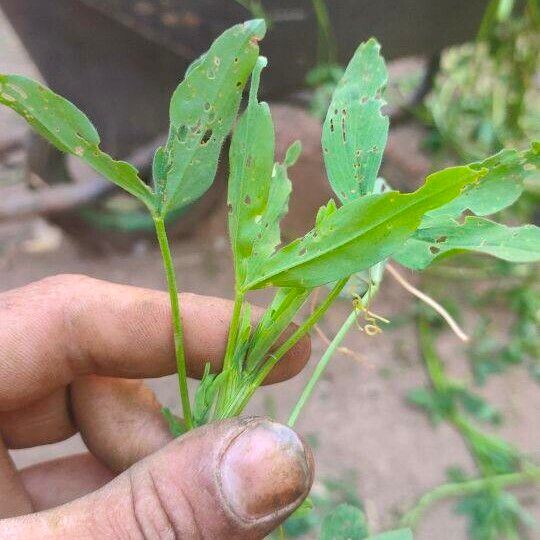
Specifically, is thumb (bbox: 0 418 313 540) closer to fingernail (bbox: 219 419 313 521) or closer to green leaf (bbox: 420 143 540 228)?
fingernail (bbox: 219 419 313 521)

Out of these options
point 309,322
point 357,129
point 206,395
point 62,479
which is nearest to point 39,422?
point 62,479

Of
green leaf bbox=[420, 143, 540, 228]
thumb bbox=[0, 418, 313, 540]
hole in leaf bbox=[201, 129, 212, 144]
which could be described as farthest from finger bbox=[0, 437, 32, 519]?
green leaf bbox=[420, 143, 540, 228]

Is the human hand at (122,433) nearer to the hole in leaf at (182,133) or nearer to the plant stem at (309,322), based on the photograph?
the plant stem at (309,322)

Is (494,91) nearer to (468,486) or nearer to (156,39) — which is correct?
(156,39)

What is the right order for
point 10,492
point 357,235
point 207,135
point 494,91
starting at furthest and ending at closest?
point 494,91 < point 10,492 < point 207,135 < point 357,235

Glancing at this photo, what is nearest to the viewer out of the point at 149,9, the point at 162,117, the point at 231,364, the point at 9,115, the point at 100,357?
the point at 231,364

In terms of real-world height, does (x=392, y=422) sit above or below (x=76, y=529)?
below

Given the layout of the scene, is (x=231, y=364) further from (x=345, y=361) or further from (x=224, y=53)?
(x=345, y=361)

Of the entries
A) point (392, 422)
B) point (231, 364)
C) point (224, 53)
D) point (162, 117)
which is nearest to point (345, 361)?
point (392, 422)
